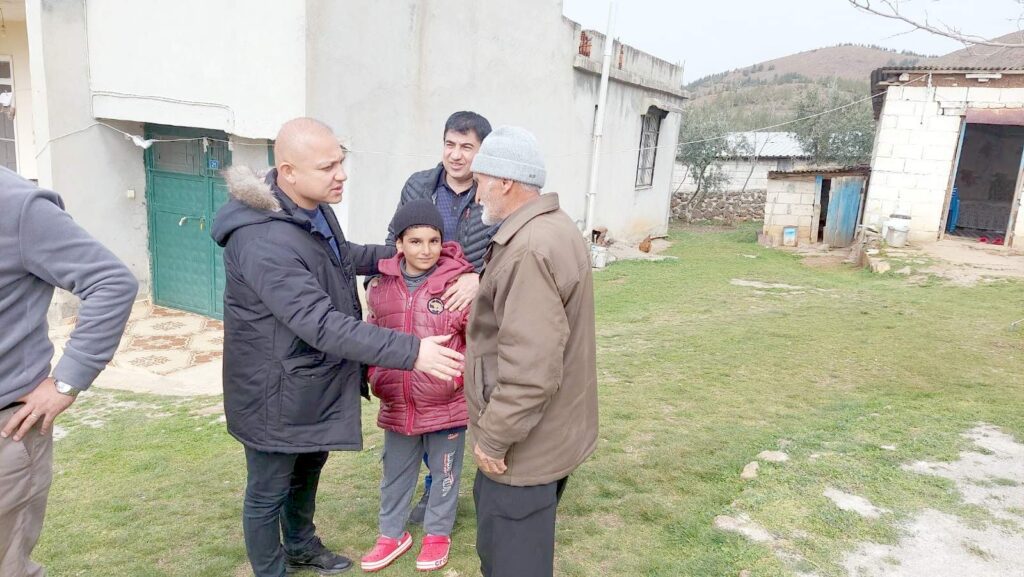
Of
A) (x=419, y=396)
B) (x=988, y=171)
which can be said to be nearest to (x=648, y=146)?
(x=988, y=171)

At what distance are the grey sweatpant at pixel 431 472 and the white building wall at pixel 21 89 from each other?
9.50 metres

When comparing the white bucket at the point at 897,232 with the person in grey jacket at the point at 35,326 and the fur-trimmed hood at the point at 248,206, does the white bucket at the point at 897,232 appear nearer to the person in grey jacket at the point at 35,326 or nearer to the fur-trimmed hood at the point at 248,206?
the fur-trimmed hood at the point at 248,206

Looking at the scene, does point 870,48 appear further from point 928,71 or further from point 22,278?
point 22,278

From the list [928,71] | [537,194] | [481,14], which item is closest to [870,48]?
[928,71]

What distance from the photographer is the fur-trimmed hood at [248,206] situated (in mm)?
2326

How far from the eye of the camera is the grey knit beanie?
7.27 ft

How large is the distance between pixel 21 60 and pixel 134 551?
32.4 ft

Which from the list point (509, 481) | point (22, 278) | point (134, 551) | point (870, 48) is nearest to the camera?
point (22, 278)

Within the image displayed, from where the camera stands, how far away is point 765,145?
89.1 ft

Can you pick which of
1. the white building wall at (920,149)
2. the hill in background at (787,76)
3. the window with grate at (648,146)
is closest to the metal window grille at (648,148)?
the window with grate at (648,146)

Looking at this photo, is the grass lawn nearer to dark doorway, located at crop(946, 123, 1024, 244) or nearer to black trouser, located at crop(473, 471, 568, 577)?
black trouser, located at crop(473, 471, 568, 577)

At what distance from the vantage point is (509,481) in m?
2.21

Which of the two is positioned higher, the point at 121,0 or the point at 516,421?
the point at 121,0

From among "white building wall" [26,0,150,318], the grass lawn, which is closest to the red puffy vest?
the grass lawn
